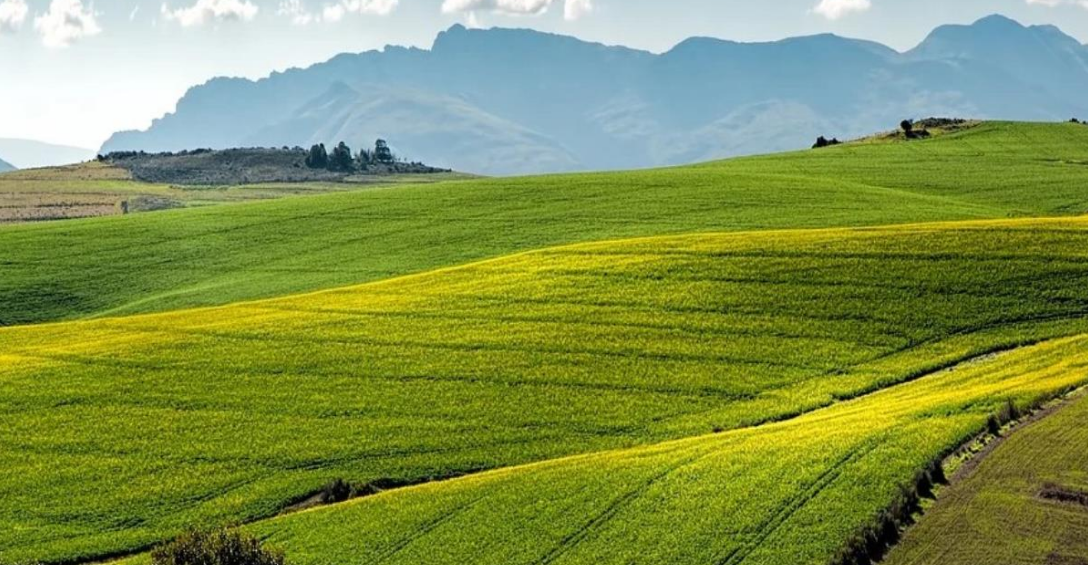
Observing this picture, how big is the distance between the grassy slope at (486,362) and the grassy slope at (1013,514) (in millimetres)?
4069

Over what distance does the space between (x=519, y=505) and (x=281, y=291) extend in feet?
123

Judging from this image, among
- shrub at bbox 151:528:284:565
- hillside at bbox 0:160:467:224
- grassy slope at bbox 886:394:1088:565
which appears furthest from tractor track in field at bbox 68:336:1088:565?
hillside at bbox 0:160:467:224

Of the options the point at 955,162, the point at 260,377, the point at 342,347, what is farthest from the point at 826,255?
the point at 955,162

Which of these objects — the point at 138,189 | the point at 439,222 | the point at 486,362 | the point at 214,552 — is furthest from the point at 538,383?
the point at 138,189

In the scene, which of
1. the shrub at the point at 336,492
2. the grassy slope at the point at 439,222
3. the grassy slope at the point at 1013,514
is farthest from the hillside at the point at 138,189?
the grassy slope at the point at 1013,514

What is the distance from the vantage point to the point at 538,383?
1567 inches

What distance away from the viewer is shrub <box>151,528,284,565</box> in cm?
2328

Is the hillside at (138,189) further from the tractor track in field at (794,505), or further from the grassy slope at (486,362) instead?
the tractor track in field at (794,505)

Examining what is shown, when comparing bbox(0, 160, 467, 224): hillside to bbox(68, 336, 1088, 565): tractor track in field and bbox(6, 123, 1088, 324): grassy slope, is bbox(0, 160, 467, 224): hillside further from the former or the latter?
bbox(68, 336, 1088, 565): tractor track in field

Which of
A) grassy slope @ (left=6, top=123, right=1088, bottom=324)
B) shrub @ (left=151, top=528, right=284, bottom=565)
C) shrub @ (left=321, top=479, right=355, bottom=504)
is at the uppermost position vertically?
grassy slope @ (left=6, top=123, right=1088, bottom=324)

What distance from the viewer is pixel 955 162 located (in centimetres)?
10312

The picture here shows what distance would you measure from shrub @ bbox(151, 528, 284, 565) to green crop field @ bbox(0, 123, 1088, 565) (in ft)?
11.3

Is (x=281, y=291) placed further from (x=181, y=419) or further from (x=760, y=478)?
(x=760, y=478)

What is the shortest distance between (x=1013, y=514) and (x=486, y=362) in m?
21.8
